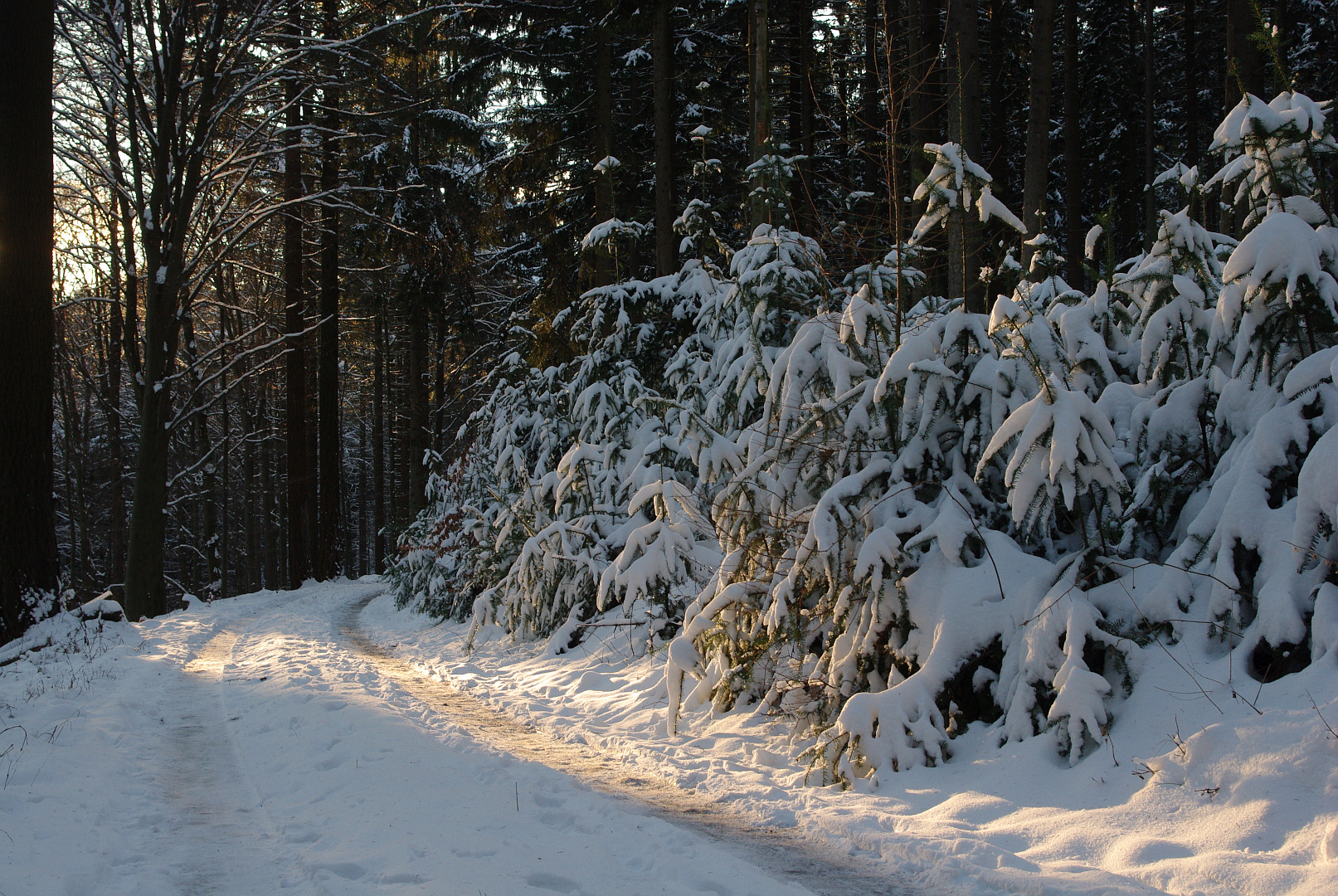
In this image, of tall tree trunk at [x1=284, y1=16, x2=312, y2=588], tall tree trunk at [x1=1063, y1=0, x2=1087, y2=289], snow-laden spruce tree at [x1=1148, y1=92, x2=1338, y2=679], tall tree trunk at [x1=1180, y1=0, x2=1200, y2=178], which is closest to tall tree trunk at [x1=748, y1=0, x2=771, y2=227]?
snow-laden spruce tree at [x1=1148, y1=92, x2=1338, y2=679]

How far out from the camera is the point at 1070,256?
20625 millimetres

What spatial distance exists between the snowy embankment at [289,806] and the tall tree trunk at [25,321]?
965 millimetres

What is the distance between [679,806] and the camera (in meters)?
4.32

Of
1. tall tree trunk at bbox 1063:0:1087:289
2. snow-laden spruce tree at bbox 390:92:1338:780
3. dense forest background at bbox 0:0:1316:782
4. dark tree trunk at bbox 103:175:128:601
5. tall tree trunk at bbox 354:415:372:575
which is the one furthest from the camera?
tall tree trunk at bbox 354:415:372:575

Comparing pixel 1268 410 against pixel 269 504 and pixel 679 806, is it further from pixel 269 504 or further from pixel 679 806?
pixel 269 504

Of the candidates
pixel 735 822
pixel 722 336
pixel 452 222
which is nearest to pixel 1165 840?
pixel 735 822

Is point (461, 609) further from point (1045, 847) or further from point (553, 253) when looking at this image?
point (1045, 847)

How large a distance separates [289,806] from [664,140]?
11916 mm

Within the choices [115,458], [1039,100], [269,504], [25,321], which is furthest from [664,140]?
[269,504]

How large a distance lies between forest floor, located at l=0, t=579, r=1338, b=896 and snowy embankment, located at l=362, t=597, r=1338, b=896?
11mm

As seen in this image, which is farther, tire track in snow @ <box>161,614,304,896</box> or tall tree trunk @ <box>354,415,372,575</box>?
tall tree trunk @ <box>354,415,372,575</box>

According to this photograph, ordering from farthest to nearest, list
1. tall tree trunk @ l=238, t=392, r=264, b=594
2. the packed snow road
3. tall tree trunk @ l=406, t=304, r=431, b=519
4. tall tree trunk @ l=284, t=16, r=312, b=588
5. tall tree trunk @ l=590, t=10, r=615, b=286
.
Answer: tall tree trunk @ l=238, t=392, r=264, b=594
tall tree trunk @ l=406, t=304, r=431, b=519
tall tree trunk @ l=284, t=16, r=312, b=588
tall tree trunk @ l=590, t=10, r=615, b=286
the packed snow road

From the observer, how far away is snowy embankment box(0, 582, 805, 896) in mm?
3297

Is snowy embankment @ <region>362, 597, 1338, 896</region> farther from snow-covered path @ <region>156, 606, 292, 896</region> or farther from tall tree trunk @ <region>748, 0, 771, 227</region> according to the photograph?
tall tree trunk @ <region>748, 0, 771, 227</region>
